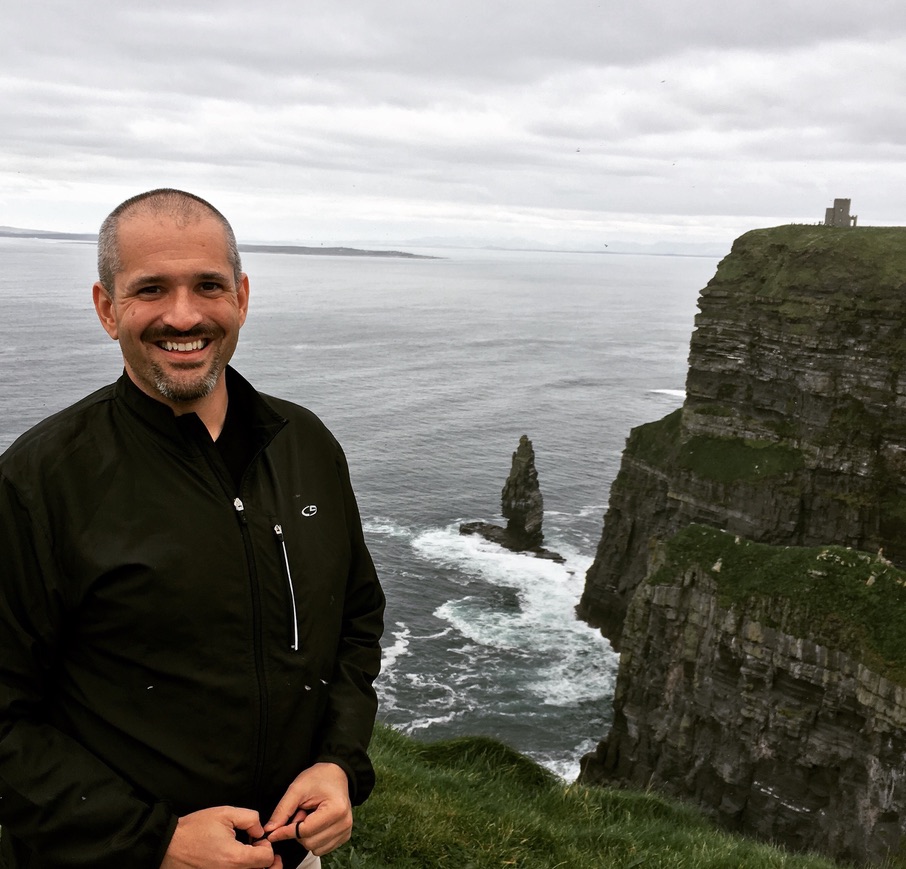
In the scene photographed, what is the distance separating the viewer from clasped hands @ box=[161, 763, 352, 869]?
12.7 ft

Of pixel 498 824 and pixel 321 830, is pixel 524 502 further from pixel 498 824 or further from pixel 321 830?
pixel 321 830

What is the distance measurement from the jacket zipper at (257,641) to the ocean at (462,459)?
31.4m

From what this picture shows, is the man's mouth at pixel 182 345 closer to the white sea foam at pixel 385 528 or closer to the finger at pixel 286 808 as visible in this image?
the finger at pixel 286 808

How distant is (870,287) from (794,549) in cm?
2275

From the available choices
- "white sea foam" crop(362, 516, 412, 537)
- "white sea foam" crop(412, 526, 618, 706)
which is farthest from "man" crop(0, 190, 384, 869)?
"white sea foam" crop(362, 516, 412, 537)

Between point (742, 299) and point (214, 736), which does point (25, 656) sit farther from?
point (742, 299)

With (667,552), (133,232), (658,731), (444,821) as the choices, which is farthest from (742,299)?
(133,232)

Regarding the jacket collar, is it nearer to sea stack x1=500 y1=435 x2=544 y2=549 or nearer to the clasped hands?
the clasped hands

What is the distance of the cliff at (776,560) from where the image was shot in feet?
97.8

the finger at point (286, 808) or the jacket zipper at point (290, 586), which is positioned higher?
the jacket zipper at point (290, 586)

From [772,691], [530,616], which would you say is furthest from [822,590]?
[530,616]

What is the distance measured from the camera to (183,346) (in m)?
4.24

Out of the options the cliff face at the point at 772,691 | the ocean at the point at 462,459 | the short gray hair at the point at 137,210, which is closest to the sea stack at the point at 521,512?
the ocean at the point at 462,459

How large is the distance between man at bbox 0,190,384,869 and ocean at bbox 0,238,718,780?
3131 centimetres
